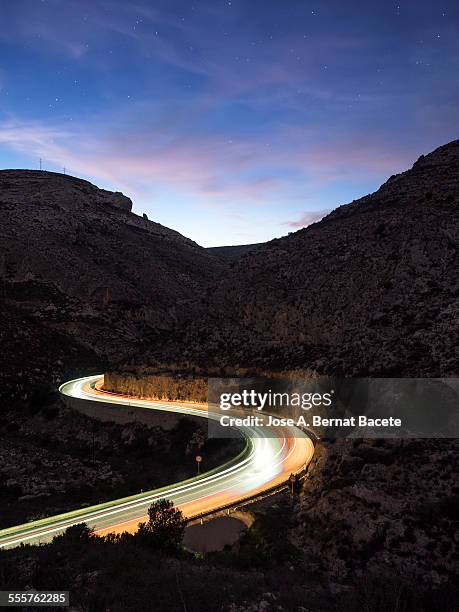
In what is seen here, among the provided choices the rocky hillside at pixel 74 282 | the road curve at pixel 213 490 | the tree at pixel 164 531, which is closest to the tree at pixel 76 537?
the tree at pixel 164 531

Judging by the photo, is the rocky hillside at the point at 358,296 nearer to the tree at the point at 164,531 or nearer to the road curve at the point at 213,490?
the road curve at the point at 213,490

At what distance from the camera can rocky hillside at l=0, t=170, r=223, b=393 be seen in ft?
249

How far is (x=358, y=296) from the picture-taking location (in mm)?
47469

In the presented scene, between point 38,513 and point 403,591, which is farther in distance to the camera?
point 38,513

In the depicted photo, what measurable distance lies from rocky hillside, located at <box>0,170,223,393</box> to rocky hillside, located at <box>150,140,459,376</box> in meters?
29.5

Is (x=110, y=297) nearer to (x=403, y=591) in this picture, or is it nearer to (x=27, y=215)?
(x=27, y=215)

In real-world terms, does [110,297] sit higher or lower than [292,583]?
higher

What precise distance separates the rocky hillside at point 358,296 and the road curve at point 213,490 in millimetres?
8942

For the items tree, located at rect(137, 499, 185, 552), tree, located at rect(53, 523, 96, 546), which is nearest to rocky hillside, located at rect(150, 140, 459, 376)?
tree, located at rect(137, 499, 185, 552)

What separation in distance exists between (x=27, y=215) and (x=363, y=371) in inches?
4096

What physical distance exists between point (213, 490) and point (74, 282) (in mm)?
77228

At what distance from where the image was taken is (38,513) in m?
31.0

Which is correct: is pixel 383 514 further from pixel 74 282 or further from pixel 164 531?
pixel 74 282

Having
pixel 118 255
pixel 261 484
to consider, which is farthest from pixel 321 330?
pixel 118 255
